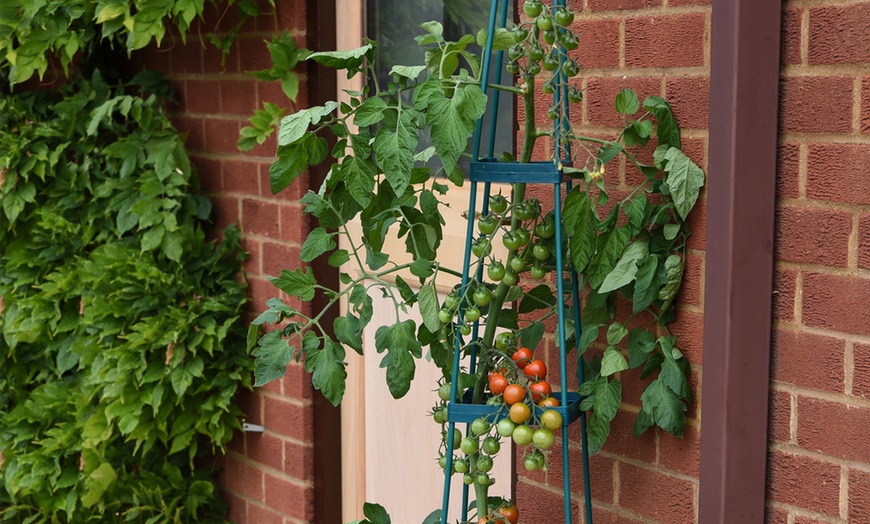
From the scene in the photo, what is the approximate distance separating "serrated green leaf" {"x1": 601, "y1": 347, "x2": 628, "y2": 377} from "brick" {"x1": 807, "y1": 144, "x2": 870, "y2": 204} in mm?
433

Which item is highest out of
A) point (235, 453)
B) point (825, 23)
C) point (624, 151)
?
point (825, 23)

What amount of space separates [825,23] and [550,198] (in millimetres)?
656

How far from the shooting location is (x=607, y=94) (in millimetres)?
1969

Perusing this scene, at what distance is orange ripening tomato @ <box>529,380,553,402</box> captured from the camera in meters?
1.74

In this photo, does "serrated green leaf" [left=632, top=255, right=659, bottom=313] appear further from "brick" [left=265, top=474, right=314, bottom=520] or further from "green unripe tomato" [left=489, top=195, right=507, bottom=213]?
"brick" [left=265, top=474, right=314, bottom=520]

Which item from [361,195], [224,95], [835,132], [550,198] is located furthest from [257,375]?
[224,95]

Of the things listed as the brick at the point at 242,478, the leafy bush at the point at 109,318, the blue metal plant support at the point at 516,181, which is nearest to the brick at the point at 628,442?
the blue metal plant support at the point at 516,181

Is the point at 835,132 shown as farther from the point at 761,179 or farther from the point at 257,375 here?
the point at 257,375

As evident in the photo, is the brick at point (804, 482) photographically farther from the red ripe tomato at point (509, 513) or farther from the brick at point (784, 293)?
the red ripe tomato at point (509, 513)

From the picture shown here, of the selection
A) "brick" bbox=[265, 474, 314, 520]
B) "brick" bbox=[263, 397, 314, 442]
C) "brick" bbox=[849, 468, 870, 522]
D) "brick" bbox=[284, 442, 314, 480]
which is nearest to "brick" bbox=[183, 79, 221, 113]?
"brick" bbox=[263, 397, 314, 442]

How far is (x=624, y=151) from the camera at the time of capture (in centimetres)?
182

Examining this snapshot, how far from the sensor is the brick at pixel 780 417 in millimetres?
1731

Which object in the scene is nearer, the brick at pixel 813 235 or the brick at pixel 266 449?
the brick at pixel 813 235

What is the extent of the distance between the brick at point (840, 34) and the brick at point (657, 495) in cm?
81
